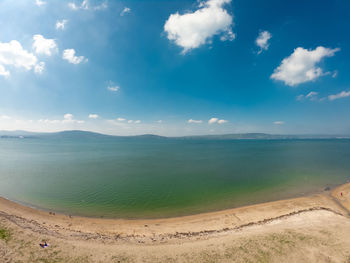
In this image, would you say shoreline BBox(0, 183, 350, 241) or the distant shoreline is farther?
the distant shoreline

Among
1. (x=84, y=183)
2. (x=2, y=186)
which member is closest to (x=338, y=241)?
(x=84, y=183)

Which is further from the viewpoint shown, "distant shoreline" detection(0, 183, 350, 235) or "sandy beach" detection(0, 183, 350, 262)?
"distant shoreline" detection(0, 183, 350, 235)

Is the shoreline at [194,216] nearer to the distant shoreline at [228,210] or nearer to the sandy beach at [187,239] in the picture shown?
the distant shoreline at [228,210]

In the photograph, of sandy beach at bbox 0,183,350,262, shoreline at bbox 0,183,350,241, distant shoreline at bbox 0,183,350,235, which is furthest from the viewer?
distant shoreline at bbox 0,183,350,235

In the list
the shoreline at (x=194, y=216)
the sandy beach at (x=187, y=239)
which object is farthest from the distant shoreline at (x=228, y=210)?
Answer: the sandy beach at (x=187, y=239)

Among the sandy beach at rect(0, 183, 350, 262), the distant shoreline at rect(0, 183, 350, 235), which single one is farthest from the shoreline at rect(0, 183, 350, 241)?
the sandy beach at rect(0, 183, 350, 262)

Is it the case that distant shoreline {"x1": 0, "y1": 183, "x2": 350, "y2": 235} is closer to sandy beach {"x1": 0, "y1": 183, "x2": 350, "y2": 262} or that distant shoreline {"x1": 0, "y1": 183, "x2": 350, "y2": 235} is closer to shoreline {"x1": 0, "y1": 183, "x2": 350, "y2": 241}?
shoreline {"x1": 0, "y1": 183, "x2": 350, "y2": 241}

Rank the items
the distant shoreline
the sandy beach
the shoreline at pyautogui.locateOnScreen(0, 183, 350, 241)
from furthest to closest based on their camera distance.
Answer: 1. the distant shoreline
2. the shoreline at pyautogui.locateOnScreen(0, 183, 350, 241)
3. the sandy beach

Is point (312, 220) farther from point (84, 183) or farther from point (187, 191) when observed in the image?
point (84, 183)
